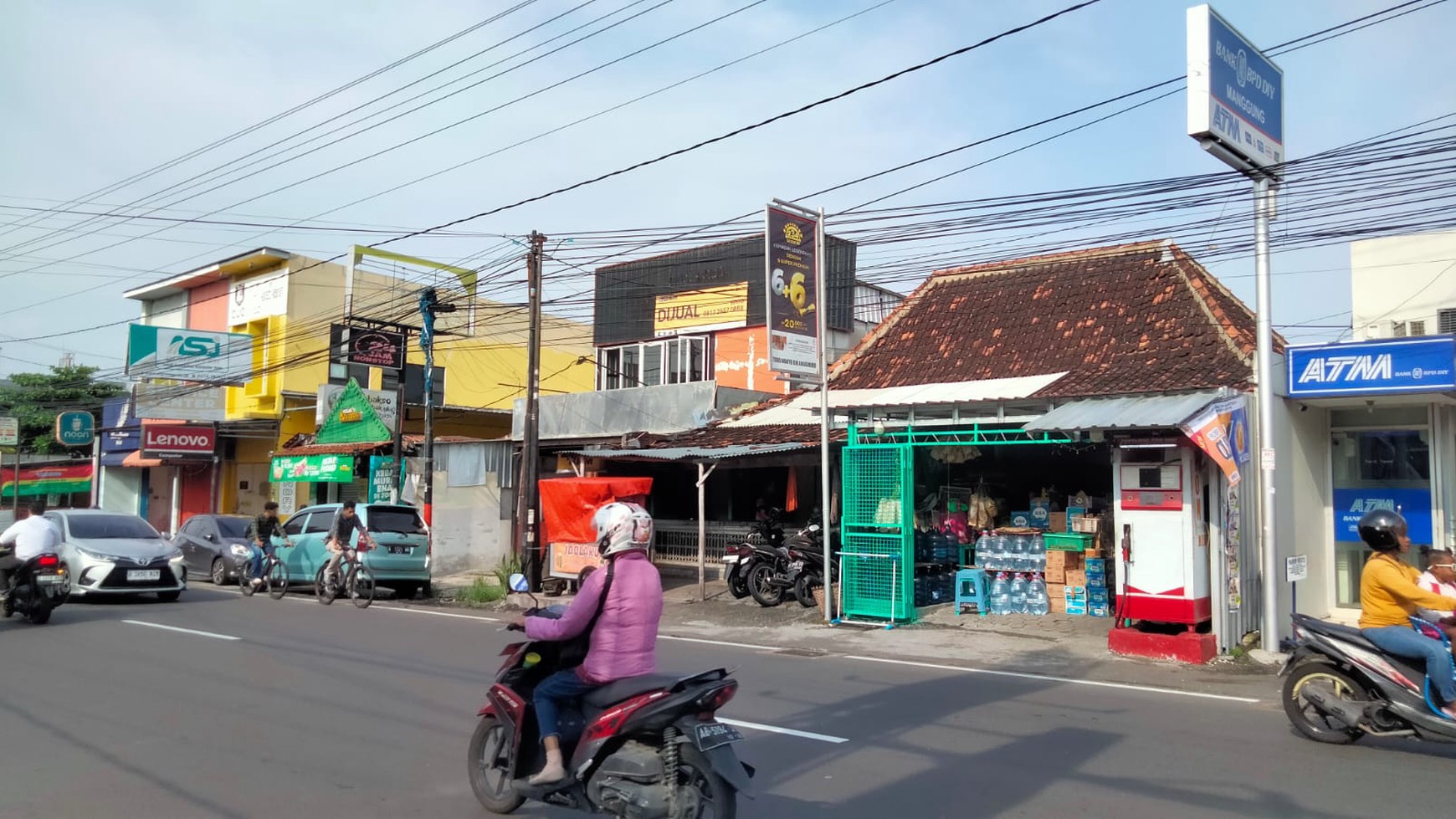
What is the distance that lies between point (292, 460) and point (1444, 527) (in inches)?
963

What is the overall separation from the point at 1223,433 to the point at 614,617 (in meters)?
8.33

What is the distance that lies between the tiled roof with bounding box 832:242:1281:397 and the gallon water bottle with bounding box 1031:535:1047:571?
2.32 metres

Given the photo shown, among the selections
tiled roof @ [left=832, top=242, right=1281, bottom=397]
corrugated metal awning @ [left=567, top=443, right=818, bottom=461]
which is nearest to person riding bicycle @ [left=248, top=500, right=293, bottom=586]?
corrugated metal awning @ [left=567, top=443, right=818, bottom=461]

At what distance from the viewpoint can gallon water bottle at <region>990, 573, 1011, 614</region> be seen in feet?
49.2

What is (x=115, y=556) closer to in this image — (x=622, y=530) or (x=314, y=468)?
(x=314, y=468)

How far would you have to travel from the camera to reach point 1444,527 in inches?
511

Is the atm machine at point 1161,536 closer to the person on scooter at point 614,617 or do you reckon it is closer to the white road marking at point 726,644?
the white road marking at point 726,644

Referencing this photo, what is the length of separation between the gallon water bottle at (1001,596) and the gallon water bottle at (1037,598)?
0.96 feet

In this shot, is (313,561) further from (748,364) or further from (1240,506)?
(1240,506)

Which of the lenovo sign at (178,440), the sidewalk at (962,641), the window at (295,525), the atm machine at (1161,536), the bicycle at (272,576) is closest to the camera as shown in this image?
the sidewalk at (962,641)

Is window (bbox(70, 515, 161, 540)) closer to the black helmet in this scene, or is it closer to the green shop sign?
the green shop sign

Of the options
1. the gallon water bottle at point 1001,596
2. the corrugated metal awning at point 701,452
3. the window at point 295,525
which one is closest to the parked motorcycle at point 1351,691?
the gallon water bottle at point 1001,596

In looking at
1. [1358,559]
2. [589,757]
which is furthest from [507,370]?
[589,757]

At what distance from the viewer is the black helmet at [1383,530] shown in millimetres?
7212
